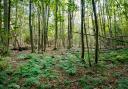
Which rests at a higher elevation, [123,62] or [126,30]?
[126,30]

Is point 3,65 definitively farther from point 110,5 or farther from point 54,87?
point 110,5

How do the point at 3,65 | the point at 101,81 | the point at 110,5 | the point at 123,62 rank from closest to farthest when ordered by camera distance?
the point at 101,81
the point at 3,65
the point at 123,62
the point at 110,5

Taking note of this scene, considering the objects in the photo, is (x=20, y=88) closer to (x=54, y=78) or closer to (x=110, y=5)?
(x=54, y=78)

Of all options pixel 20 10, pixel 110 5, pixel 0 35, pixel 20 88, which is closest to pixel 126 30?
pixel 110 5

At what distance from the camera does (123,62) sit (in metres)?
16.5

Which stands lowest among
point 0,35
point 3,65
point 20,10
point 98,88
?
point 98,88

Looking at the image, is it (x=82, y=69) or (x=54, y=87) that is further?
(x=82, y=69)

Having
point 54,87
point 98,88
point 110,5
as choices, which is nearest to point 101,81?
point 98,88

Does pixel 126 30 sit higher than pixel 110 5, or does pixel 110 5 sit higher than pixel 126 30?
pixel 110 5

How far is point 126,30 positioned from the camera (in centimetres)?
3731

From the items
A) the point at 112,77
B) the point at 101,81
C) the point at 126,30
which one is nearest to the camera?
the point at 101,81

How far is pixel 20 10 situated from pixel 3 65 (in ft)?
74.1

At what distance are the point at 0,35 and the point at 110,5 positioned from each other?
21079 mm

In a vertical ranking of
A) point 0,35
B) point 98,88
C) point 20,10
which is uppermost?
point 20,10
